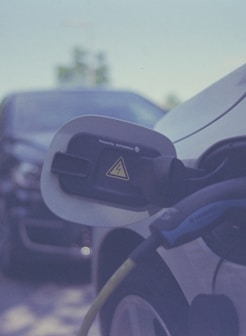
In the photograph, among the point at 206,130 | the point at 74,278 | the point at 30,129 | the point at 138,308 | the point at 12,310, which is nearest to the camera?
the point at 206,130

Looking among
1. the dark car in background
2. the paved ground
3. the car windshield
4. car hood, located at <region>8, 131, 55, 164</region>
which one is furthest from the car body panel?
the car windshield

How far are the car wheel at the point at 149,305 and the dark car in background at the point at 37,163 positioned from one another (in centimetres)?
211

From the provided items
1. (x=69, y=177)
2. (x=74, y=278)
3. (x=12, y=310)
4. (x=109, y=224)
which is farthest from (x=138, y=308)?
(x=74, y=278)

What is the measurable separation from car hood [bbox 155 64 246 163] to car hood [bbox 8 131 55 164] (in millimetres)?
2595

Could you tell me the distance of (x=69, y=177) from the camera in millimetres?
1970

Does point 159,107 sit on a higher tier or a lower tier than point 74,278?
higher

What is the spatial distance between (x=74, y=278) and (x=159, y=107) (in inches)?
55.0

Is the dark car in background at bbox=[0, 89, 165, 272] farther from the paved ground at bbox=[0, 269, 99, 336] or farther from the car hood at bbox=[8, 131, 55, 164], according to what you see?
the paved ground at bbox=[0, 269, 99, 336]

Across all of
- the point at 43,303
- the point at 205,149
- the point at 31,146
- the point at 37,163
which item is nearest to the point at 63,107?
the point at 31,146

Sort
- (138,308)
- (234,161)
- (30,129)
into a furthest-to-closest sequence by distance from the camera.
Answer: (30,129) → (138,308) → (234,161)

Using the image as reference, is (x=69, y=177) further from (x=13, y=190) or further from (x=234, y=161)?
(x=13, y=190)

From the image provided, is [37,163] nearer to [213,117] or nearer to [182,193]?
[213,117]

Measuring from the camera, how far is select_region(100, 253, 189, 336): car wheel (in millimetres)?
2154

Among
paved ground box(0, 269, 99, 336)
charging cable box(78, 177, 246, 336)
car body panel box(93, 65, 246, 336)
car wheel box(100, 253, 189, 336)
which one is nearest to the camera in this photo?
charging cable box(78, 177, 246, 336)
